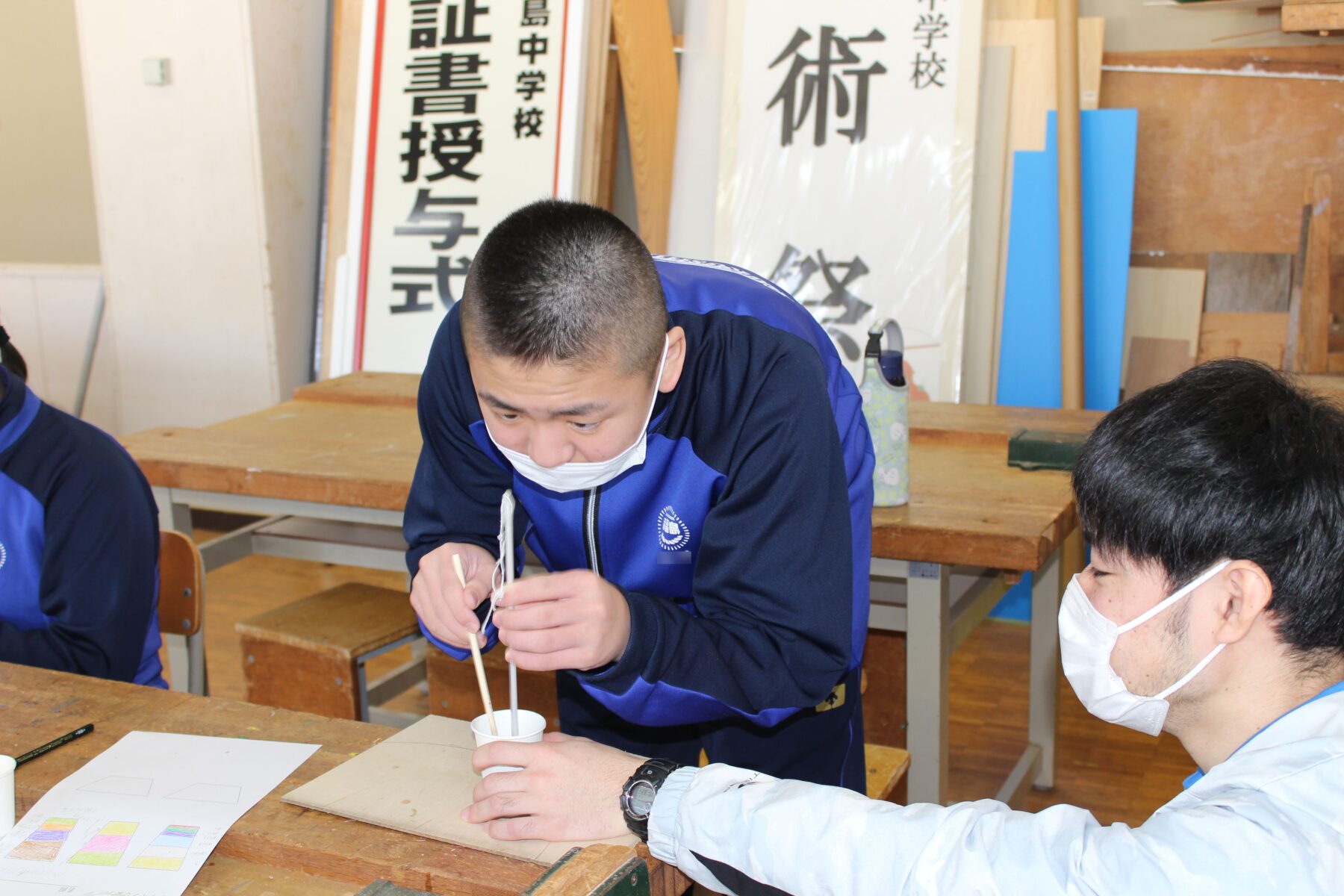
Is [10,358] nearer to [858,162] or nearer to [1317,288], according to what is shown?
[858,162]

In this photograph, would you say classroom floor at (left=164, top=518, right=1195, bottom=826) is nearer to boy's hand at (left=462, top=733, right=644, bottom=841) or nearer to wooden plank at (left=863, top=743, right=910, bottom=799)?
wooden plank at (left=863, top=743, right=910, bottom=799)

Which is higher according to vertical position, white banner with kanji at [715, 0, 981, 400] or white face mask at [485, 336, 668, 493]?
white banner with kanji at [715, 0, 981, 400]

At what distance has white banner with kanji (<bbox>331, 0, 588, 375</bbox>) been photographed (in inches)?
159

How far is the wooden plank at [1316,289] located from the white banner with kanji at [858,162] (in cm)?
93

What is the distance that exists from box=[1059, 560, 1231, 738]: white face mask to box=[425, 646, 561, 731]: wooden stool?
5.01ft

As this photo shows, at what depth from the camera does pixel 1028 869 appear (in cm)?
89

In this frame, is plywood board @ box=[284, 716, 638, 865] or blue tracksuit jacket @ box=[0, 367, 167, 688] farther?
blue tracksuit jacket @ box=[0, 367, 167, 688]

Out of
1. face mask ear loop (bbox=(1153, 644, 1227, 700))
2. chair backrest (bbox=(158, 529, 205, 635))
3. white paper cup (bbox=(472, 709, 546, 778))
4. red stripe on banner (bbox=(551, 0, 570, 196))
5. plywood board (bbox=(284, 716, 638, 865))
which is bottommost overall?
chair backrest (bbox=(158, 529, 205, 635))

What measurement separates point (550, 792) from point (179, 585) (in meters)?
1.24

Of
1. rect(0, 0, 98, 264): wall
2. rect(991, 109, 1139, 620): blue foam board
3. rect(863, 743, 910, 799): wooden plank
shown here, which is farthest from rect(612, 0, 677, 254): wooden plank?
rect(0, 0, 98, 264): wall

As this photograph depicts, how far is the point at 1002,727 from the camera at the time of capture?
3148 mm

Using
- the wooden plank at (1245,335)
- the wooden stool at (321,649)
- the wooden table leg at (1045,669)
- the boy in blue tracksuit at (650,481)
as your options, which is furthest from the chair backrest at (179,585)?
the wooden plank at (1245,335)

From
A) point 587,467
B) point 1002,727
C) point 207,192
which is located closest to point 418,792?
point 587,467

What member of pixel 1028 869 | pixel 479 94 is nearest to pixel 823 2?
pixel 479 94
